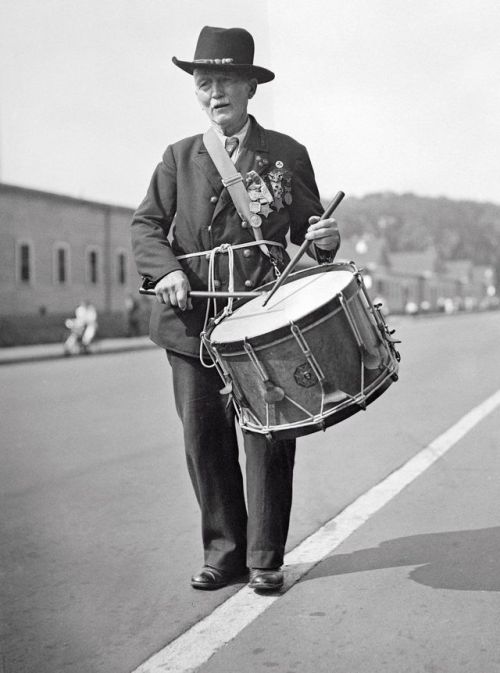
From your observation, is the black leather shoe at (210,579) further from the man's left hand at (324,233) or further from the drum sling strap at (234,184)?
the man's left hand at (324,233)

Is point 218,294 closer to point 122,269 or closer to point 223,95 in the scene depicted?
point 223,95

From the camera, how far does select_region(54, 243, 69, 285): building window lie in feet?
135

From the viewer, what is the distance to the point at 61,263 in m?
41.6

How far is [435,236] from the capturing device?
154 meters

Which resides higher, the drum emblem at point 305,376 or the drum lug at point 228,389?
the drum emblem at point 305,376

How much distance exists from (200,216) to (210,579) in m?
1.45

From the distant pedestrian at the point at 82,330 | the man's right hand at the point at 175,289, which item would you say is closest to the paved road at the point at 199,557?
the man's right hand at the point at 175,289

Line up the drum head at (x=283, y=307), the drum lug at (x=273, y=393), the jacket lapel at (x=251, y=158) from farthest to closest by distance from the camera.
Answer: the jacket lapel at (x=251, y=158) < the drum lug at (x=273, y=393) < the drum head at (x=283, y=307)

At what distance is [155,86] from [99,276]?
39767mm

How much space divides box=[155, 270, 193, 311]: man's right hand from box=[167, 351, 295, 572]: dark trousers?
0.30 m

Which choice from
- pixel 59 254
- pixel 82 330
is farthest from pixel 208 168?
pixel 59 254

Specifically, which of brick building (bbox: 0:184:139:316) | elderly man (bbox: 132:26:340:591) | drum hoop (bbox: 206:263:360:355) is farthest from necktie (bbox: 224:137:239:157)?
brick building (bbox: 0:184:139:316)

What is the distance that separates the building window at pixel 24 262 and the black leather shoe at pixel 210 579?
36.3 m

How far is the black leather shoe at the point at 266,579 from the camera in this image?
12.7 ft
